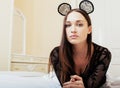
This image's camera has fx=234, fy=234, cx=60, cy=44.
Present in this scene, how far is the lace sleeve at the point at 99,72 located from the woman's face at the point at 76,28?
144 millimetres

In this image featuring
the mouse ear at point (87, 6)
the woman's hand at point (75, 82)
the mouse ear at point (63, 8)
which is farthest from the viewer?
the mouse ear at point (63, 8)

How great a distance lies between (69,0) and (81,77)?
262cm

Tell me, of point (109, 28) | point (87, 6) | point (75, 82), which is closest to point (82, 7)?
point (87, 6)

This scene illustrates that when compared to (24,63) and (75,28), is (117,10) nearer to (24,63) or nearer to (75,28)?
(24,63)

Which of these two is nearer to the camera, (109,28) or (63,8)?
(109,28)

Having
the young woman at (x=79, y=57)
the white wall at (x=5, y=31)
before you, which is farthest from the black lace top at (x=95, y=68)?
the white wall at (x=5, y=31)

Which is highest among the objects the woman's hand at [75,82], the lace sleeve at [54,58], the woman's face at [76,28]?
the woman's face at [76,28]

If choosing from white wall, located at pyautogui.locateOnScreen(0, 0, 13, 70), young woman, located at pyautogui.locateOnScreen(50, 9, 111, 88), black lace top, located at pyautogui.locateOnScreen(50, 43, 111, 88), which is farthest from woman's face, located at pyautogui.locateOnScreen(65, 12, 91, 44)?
white wall, located at pyautogui.locateOnScreen(0, 0, 13, 70)

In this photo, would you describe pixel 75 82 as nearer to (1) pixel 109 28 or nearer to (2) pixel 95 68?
(2) pixel 95 68

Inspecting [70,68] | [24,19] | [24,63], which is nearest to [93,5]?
[24,19]

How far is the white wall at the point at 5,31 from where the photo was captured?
2.97m

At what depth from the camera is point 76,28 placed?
3.51ft

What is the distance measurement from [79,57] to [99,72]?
0.41 ft

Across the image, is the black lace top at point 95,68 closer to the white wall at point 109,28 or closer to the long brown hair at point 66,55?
the long brown hair at point 66,55
